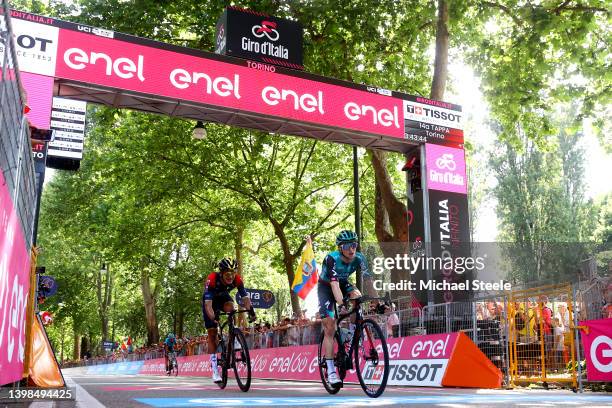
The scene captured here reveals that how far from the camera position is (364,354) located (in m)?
7.36

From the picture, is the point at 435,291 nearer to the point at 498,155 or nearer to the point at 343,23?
the point at 343,23

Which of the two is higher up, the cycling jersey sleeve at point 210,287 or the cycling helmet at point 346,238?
the cycling helmet at point 346,238

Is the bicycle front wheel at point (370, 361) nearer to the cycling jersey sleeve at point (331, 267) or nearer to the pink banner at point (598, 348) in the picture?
the cycling jersey sleeve at point (331, 267)

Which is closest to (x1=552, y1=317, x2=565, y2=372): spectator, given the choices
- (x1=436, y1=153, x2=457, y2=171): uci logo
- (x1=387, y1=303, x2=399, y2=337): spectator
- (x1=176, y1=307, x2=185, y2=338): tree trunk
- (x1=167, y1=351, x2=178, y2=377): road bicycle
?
(x1=387, y1=303, x2=399, y2=337): spectator

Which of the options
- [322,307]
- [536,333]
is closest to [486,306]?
[536,333]

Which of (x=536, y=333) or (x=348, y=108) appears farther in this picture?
(x=348, y=108)

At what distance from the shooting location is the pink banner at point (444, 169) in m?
16.0

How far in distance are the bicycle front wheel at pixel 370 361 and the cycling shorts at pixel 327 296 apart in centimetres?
46

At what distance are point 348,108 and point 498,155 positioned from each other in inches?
1599

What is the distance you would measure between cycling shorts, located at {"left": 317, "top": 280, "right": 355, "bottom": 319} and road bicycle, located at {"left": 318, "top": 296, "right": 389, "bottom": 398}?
87 millimetres

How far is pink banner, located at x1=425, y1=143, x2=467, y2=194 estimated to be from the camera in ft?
52.3

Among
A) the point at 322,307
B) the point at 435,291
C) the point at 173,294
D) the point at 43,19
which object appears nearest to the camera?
the point at 322,307

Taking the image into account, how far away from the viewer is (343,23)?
19516mm

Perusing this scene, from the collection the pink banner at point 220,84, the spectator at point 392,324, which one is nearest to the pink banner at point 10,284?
the pink banner at point 220,84
